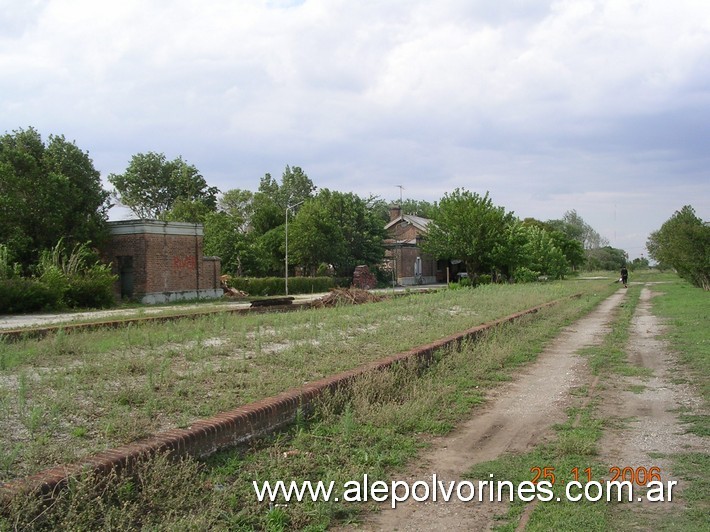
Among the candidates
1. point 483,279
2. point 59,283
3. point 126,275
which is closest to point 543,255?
point 483,279

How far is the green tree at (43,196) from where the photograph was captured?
28.4 m

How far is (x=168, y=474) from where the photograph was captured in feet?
15.1

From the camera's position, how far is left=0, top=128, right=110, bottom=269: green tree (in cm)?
2839

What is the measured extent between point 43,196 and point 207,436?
2779cm

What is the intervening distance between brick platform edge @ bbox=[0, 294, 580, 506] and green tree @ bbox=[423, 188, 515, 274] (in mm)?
36144

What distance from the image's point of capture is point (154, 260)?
32438mm

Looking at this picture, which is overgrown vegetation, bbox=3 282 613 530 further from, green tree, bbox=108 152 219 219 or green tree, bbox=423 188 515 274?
green tree, bbox=108 152 219 219

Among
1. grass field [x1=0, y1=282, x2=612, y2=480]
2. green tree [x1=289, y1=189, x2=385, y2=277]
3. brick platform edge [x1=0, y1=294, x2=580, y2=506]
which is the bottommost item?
brick platform edge [x1=0, y1=294, x2=580, y2=506]

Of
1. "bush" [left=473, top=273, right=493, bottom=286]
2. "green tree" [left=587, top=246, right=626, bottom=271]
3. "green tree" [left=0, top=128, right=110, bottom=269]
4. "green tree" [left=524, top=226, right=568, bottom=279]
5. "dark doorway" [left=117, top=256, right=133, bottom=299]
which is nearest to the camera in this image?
"green tree" [left=0, top=128, right=110, bottom=269]

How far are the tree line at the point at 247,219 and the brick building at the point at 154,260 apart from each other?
123cm

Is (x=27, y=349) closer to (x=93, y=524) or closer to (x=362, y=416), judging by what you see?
(x=362, y=416)
